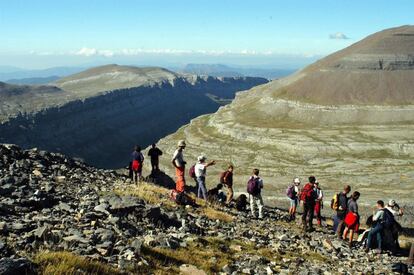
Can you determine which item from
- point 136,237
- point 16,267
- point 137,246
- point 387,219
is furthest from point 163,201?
point 16,267

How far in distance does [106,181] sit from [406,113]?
5585 inches

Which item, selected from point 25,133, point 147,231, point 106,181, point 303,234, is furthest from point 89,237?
point 25,133

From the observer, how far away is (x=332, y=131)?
14188 cm

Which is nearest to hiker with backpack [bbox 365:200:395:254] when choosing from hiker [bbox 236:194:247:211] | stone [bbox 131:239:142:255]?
hiker [bbox 236:194:247:211]

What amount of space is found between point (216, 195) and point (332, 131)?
11627 centimetres

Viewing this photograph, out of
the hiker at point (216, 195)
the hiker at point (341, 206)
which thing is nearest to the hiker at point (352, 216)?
the hiker at point (341, 206)

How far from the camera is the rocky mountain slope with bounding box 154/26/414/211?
106 meters

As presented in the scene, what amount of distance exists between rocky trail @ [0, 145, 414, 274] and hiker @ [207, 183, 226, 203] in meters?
4.75

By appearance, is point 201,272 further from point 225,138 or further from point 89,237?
point 225,138

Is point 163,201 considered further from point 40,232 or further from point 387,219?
point 40,232

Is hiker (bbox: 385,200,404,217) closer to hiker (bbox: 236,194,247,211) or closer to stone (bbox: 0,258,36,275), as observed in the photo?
hiker (bbox: 236,194,247,211)

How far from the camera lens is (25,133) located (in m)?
171

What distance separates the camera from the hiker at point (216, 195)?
98.8ft

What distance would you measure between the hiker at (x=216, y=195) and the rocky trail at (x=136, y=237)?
15.6ft
